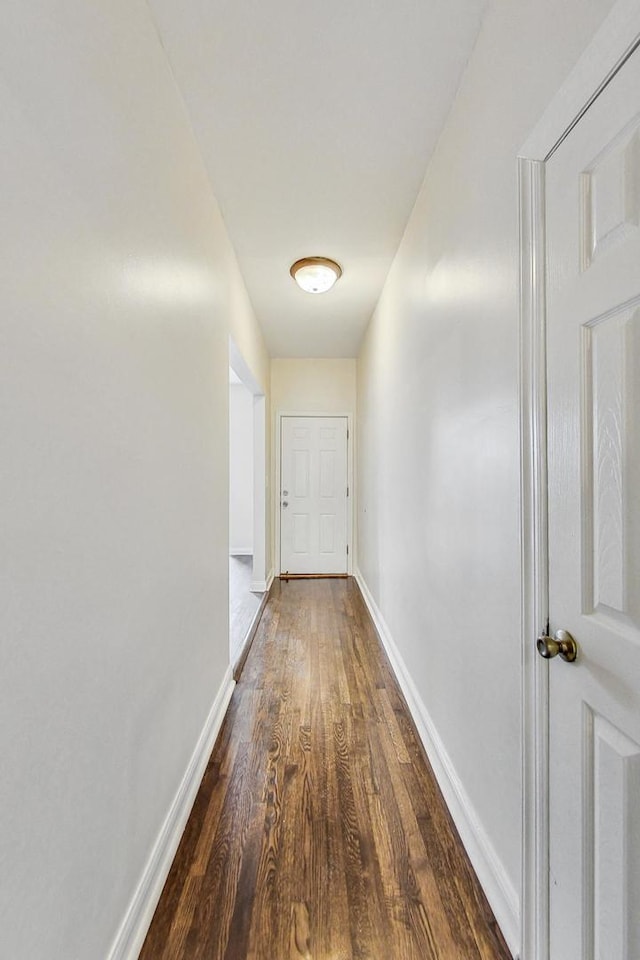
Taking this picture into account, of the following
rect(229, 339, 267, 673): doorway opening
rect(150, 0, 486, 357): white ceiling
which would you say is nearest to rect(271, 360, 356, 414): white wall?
rect(229, 339, 267, 673): doorway opening

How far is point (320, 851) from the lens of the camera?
1405 millimetres

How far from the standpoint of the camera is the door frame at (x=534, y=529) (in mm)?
999

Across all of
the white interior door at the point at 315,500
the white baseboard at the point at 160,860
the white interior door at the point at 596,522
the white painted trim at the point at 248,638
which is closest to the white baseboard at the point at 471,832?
the white interior door at the point at 596,522

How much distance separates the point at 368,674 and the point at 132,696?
5.88 feet

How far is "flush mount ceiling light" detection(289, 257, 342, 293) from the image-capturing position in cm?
284

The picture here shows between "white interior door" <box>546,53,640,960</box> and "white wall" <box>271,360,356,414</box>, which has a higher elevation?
"white wall" <box>271,360,356,414</box>

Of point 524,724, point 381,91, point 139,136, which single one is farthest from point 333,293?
point 524,724

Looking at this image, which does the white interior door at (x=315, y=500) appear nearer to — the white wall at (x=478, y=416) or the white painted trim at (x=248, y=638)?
the white painted trim at (x=248, y=638)

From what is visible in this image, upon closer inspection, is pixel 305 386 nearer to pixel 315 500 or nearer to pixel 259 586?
pixel 315 500

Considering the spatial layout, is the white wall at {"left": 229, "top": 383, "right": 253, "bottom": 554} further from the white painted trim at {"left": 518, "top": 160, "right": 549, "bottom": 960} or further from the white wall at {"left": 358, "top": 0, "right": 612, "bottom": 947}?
the white painted trim at {"left": 518, "top": 160, "right": 549, "bottom": 960}

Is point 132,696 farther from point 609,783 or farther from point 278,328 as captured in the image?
point 278,328

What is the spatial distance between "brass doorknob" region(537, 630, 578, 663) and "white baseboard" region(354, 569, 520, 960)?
0.69 meters

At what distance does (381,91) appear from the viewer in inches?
62.6

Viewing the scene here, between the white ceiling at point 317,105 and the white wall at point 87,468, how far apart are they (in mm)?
213
